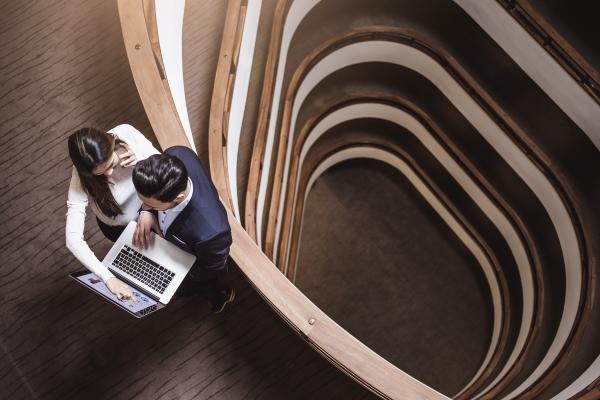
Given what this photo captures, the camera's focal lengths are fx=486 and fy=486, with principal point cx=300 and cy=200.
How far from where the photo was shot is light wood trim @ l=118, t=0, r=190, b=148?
2537 mm

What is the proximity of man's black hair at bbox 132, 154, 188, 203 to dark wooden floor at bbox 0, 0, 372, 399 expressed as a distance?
1.05 m

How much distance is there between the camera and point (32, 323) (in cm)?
269

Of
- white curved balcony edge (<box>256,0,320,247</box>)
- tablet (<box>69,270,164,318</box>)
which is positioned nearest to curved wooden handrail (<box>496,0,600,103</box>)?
white curved balcony edge (<box>256,0,320,247</box>)

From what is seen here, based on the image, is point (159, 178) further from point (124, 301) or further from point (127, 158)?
point (124, 301)

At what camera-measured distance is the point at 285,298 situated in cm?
241

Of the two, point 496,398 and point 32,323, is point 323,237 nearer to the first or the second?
point 496,398

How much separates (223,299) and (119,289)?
2.24 feet

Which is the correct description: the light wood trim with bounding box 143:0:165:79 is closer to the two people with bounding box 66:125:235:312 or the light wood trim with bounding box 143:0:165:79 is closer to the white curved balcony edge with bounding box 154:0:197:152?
the white curved balcony edge with bounding box 154:0:197:152

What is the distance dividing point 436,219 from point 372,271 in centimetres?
138

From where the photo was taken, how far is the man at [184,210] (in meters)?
1.88

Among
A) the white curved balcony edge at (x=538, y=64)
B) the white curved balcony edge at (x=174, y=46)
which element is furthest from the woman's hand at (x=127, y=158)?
the white curved balcony edge at (x=538, y=64)

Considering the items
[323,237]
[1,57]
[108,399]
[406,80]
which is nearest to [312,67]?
[406,80]

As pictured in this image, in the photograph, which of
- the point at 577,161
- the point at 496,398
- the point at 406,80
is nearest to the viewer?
the point at 496,398

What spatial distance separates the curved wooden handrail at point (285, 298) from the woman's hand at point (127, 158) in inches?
13.7
